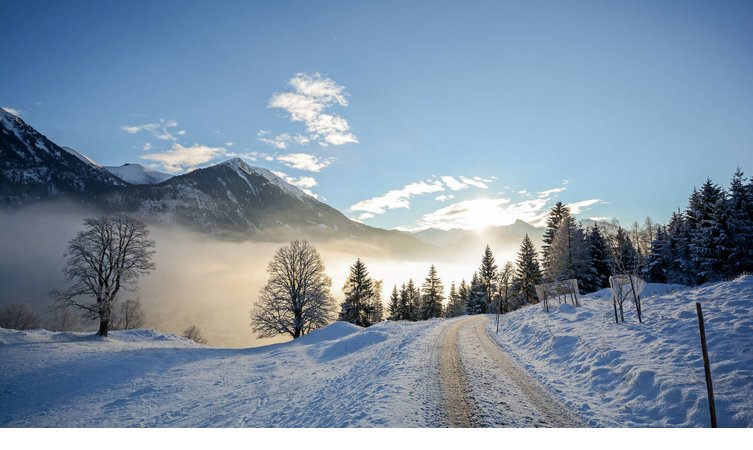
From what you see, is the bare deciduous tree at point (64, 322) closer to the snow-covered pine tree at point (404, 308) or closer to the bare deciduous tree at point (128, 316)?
the bare deciduous tree at point (128, 316)

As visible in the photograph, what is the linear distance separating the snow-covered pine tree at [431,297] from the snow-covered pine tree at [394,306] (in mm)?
5075

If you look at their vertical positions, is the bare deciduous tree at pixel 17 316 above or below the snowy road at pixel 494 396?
below

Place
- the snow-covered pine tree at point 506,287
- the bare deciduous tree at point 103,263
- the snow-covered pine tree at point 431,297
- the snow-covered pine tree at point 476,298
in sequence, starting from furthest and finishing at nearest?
the snow-covered pine tree at point 431,297
the snow-covered pine tree at point 476,298
the snow-covered pine tree at point 506,287
the bare deciduous tree at point 103,263

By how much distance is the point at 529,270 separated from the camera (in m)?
52.2

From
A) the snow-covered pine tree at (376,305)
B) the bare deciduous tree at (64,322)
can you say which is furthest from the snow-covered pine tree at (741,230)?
the bare deciduous tree at (64,322)

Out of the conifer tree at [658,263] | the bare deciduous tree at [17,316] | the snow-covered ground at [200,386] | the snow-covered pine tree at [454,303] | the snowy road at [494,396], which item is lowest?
the snow-covered pine tree at [454,303]

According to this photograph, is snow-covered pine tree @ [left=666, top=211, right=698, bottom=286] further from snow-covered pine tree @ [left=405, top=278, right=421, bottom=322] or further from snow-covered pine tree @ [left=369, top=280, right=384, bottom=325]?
snow-covered pine tree @ [left=369, top=280, right=384, bottom=325]

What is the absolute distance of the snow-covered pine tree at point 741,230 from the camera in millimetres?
27875

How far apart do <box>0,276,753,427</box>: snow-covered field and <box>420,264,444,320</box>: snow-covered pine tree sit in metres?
40.0

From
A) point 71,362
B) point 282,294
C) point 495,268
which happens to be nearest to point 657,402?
point 71,362

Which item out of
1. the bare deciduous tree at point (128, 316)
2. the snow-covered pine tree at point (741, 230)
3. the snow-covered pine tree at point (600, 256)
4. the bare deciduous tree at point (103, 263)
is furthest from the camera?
the bare deciduous tree at point (128, 316)

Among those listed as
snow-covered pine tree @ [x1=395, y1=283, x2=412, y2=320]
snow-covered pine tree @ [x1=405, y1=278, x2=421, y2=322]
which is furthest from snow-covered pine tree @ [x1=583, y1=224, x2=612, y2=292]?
snow-covered pine tree @ [x1=395, y1=283, x2=412, y2=320]
